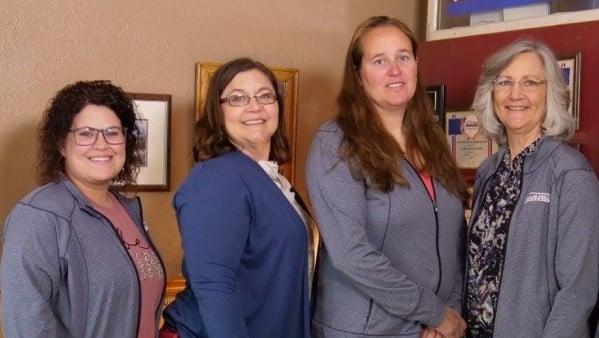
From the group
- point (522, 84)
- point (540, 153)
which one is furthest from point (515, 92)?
point (540, 153)

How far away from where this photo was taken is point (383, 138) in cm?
193

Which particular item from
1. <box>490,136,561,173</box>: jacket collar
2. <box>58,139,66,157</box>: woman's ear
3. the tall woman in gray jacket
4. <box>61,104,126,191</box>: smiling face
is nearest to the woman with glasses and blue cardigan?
the tall woman in gray jacket

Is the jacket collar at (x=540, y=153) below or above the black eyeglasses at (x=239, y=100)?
below

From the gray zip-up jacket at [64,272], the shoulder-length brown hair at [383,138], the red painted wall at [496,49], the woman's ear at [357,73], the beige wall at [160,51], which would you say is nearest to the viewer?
Result: the gray zip-up jacket at [64,272]

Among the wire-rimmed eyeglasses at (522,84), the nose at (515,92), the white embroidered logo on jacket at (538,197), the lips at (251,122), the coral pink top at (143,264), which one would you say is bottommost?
the coral pink top at (143,264)

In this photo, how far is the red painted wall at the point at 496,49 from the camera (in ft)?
7.95

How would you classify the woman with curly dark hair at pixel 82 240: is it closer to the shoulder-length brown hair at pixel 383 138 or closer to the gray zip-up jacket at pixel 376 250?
the gray zip-up jacket at pixel 376 250

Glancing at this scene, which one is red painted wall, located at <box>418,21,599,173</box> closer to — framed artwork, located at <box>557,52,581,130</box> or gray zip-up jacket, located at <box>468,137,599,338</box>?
framed artwork, located at <box>557,52,581,130</box>

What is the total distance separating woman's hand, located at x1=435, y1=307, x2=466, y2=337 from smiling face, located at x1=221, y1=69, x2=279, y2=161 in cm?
64

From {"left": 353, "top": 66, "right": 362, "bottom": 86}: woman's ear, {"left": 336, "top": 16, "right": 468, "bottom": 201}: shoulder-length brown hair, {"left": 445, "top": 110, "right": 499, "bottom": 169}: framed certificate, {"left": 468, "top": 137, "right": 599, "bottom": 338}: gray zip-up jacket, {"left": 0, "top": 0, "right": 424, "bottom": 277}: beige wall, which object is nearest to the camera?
{"left": 468, "top": 137, "right": 599, "bottom": 338}: gray zip-up jacket

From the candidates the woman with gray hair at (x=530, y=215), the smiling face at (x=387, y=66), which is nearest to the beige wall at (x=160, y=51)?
the smiling face at (x=387, y=66)

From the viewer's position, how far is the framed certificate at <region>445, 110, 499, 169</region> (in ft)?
9.25

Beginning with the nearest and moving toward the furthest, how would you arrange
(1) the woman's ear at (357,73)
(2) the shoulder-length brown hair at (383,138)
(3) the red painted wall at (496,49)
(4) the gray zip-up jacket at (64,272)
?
1. (4) the gray zip-up jacket at (64,272)
2. (2) the shoulder-length brown hair at (383,138)
3. (1) the woman's ear at (357,73)
4. (3) the red painted wall at (496,49)

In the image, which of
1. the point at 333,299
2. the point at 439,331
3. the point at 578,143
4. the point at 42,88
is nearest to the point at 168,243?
the point at 42,88
